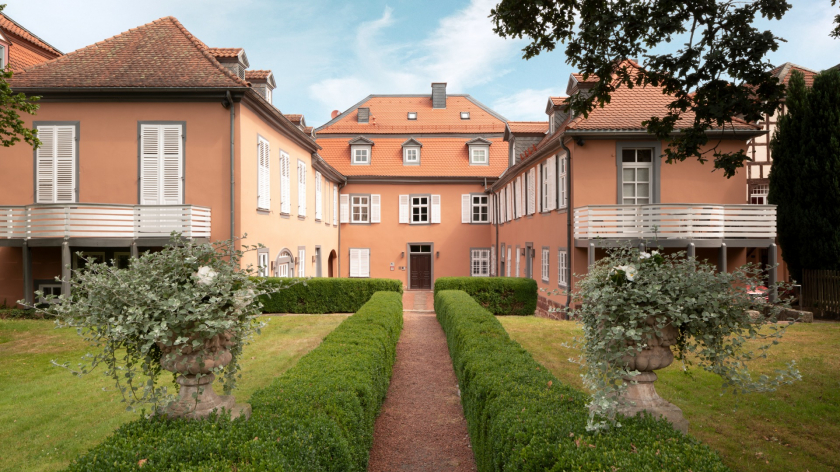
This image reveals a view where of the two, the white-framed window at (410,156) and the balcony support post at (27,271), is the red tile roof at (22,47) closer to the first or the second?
the balcony support post at (27,271)

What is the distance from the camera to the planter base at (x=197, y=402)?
373 centimetres

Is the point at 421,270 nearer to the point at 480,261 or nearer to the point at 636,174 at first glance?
the point at 480,261

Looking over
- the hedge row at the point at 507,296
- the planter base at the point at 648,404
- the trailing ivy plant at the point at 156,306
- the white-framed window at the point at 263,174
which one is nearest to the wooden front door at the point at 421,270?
the hedge row at the point at 507,296

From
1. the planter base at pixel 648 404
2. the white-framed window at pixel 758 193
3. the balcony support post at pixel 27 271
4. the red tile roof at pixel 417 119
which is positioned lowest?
the planter base at pixel 648 404

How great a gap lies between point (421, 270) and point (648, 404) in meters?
23.6

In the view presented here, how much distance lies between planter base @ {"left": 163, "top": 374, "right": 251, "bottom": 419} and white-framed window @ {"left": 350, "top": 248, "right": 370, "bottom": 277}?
76.5 feet

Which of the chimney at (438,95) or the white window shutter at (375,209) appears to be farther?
the chimney at (438,95)

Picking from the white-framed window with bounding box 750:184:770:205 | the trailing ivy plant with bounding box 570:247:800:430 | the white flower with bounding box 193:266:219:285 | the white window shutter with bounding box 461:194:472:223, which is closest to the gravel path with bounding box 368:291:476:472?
the trailing ivy plant with bounding box 570:247:800:430

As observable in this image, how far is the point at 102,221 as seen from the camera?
13.0 metres

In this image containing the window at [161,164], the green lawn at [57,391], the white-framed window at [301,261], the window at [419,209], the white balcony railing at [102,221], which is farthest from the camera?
the window at [419,209]

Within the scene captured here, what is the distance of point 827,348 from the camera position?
999 cm

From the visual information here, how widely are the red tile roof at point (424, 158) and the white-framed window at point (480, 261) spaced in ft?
13.4

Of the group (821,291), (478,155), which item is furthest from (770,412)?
(478,155)

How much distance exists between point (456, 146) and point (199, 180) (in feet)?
56.3
